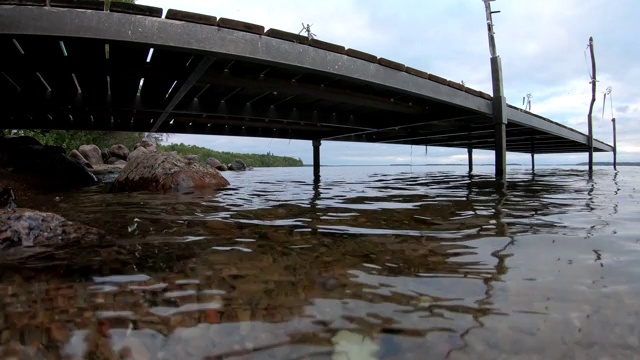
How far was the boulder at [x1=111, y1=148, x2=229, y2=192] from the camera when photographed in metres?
7.53

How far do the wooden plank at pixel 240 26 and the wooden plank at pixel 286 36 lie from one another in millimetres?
133

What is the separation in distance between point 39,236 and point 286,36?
395cm

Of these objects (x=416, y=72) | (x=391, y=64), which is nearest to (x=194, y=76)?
(x=391, y=64)

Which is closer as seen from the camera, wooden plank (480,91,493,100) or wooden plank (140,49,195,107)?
wooden plank (140,49,195,107)

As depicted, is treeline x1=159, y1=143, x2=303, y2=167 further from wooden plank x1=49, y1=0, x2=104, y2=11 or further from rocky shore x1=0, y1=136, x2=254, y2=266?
wooden plank x1=49, y1=0, x2=104, y2=11

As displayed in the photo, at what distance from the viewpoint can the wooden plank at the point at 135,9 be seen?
413 cm

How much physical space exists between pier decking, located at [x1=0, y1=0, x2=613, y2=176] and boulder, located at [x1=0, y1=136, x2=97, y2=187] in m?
1.01

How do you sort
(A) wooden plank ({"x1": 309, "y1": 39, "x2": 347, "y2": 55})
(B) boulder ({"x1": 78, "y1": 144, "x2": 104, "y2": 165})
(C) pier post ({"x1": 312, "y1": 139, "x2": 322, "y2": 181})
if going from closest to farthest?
(A) wooden plank ({"x1": 309, "y1": 39, "x2": 347, "y2": 55}) < (C) pier post ({"x1": 312, "y1": 139, "x2": 322, "y2": 181}) < (B) boulder ({"x1": 78, "y1": 144, "x2": 104, "y2": 165})

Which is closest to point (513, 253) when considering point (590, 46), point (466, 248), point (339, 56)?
point (466, 248)

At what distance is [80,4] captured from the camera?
4031mm

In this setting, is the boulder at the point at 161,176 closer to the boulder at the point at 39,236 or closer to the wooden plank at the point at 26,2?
the wooden plank at the point at 26,2

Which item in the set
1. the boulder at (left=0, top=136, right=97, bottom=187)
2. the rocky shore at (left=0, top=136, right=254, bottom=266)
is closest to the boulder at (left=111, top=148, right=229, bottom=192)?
the rocky shore at (left=0, top=136, right=254, bottom=266)

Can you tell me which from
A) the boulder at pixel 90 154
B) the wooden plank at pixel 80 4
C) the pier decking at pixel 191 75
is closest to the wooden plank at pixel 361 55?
the pier decking at pixel 191 75

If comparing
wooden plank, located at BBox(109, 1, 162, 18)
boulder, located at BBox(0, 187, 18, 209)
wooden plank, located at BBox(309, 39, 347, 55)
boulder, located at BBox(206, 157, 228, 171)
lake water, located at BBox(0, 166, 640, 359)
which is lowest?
lake water, located at BBox(0, 166, 640, 359)
